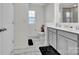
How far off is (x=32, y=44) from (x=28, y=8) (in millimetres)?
1245

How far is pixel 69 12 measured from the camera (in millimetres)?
3258

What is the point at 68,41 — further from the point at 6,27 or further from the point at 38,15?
the point at 38,15

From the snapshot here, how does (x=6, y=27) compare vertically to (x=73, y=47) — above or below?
above

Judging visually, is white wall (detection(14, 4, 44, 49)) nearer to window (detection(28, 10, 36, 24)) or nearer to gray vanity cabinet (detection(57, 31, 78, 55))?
window (detection(28, 10, 36, 24))

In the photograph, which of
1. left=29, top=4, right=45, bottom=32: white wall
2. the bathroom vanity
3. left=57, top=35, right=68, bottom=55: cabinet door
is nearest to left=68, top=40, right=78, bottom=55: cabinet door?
the bathroom vanity

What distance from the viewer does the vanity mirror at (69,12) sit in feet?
10.2

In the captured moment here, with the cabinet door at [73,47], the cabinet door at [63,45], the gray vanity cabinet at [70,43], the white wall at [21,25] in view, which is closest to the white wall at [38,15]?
the white wall at [21,25]

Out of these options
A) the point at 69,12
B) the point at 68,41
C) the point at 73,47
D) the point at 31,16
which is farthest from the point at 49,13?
the point at 73,47

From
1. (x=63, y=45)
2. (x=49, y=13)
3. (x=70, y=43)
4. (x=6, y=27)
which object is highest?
(x=49, y=13)

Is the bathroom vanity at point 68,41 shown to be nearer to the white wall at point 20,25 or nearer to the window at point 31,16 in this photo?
the white wall at point 20,25

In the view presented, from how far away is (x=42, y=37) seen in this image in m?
4.10

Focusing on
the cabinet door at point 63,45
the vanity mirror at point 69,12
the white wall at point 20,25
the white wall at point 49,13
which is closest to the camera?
the cabinet door at point 63,45

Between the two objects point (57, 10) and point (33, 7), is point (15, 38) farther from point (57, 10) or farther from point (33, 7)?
point (57, 10)
